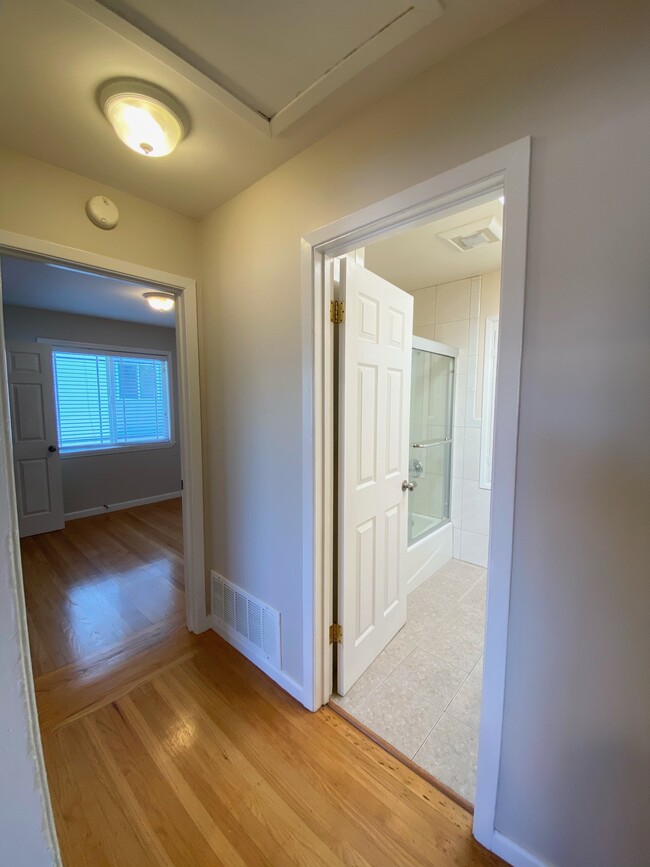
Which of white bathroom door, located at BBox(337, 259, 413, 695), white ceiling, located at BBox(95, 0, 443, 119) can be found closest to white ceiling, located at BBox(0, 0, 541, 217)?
white ceiling, located at BBox(95, 0, 443, 119)

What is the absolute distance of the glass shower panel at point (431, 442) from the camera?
2889 millimetres

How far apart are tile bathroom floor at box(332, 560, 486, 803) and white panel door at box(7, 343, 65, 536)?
3.74 m

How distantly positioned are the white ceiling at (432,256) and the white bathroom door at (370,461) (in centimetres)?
50

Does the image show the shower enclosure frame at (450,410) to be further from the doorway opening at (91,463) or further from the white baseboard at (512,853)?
the doorway opening at (91,463)

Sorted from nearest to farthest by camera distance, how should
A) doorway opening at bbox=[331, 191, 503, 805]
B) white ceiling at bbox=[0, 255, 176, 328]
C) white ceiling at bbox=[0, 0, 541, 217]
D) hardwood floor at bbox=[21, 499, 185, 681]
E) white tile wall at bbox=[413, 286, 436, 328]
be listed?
white ceiling at bbox=[0, 0, 541, 217] → doorway opening at bbox=[331, 191, 503, 805] → hardwood floor at bbox=[21, 499, 185, 681] → white ceiling at bbox=[0, 255, 176, 328] → white tile wall at bbox=[413, 286, 436, 328]

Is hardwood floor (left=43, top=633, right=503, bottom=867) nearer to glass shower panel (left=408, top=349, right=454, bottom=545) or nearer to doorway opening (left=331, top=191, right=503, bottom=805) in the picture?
doorway opening (left=331, top=191, right=503, bottom=805)

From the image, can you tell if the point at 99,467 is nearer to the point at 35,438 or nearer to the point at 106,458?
the point at 106,458

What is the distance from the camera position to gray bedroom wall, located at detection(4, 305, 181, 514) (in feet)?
12.7

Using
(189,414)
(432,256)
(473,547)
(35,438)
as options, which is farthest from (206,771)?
(35,438)

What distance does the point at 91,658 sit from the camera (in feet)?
6.36

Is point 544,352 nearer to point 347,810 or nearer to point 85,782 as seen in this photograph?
point 347,810

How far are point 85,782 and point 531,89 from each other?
8.75 ft

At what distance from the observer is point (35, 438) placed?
3.64 m

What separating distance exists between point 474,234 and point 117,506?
4.87 meters
